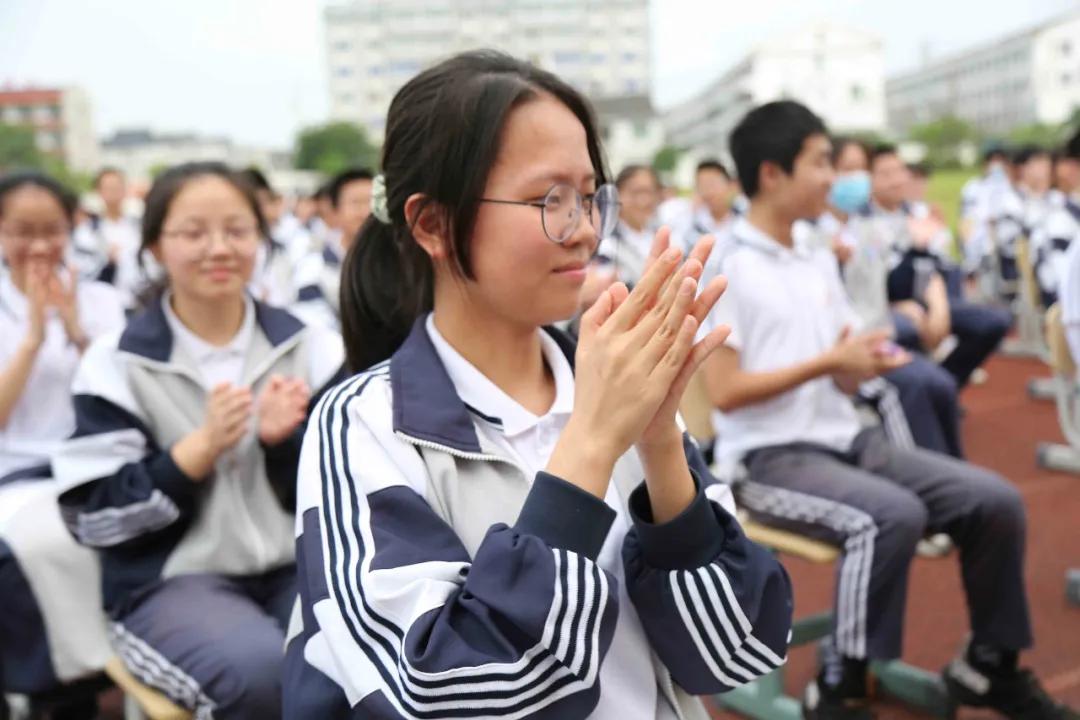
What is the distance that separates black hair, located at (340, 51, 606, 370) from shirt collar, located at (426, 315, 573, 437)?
116 mm

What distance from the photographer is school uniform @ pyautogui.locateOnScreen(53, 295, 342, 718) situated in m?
1.75

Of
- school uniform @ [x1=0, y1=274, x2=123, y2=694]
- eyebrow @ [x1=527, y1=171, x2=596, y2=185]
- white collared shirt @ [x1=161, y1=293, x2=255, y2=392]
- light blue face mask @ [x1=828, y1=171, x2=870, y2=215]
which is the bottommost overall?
school uniform @ [x1=0, y1=274, x2=123, y2=694]

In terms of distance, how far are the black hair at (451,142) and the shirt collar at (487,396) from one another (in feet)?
0.38

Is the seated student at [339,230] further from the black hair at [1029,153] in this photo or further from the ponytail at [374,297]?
the black hair at [1029,153]

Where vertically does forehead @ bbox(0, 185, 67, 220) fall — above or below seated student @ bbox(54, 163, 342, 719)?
above

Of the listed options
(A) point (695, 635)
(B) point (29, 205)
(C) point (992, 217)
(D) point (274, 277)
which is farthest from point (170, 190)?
(C) point (992, 217)

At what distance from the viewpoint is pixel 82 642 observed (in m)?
2.01

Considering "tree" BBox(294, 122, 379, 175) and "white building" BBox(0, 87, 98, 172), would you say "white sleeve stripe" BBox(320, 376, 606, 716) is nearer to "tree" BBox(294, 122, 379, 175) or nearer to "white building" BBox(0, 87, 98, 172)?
"tree" BBox(294, 122, 379, 175)

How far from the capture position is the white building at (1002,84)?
18.8 metres

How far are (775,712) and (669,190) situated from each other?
11397 millimetres

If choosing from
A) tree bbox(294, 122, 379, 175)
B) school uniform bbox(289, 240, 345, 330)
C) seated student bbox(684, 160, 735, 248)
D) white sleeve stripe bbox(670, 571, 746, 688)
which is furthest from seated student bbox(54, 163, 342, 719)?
tree bbox(294, 122, 379, 175)

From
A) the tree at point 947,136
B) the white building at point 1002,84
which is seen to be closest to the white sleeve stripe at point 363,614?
the white building at point 1002,84

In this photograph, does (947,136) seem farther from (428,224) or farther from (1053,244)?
(428,224)

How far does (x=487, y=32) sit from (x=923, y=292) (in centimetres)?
3468
